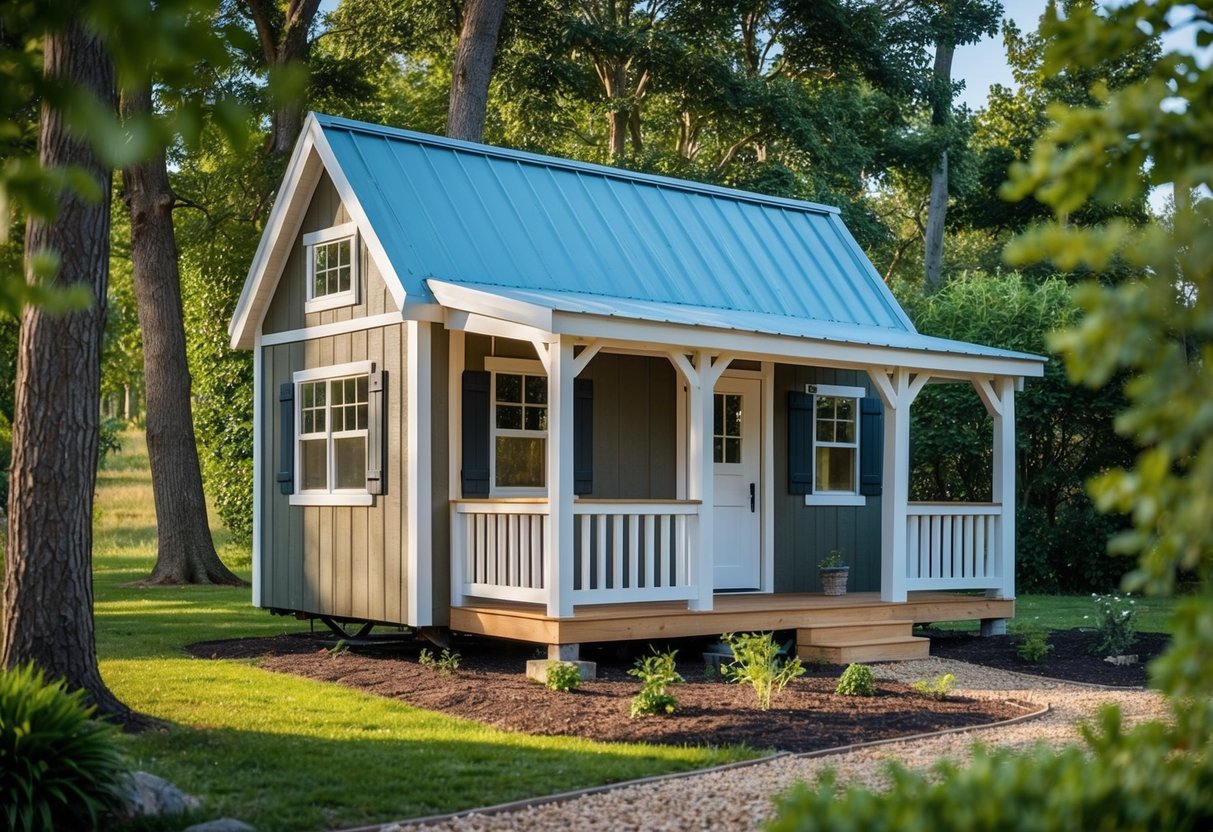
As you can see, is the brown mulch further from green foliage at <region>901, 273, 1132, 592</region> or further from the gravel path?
green foliage at <region>901, 273, 1132, 592</region>

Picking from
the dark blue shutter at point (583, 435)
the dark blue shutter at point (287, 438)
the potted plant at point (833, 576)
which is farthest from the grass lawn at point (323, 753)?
the potted plant at point (833, 576)

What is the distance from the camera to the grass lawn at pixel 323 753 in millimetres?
6445

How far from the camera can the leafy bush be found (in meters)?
5.68

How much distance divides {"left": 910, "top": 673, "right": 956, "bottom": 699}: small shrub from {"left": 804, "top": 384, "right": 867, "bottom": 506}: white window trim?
12.8ft

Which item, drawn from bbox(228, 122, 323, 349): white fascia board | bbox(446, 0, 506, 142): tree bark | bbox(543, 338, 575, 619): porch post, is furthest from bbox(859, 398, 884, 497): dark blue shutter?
bbox(446, 0, 506, 142): tree bark

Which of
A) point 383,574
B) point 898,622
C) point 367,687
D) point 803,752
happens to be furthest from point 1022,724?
point 383,574

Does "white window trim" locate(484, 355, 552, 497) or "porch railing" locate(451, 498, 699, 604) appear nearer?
"porch railing" locate(451, 498, 699, 604)

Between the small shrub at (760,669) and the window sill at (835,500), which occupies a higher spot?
the window sill at (835,500)

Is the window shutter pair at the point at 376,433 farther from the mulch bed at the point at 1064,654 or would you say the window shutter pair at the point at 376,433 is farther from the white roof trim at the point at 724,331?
the mulch bed at the point at 1064,654

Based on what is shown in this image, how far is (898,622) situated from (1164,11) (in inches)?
370

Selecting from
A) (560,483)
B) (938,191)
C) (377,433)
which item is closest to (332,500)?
(377,433)

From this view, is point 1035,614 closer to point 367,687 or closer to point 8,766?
point 367,687

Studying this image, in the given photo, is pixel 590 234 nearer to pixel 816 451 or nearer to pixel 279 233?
pixel 279 233

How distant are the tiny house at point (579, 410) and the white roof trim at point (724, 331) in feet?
0.11
